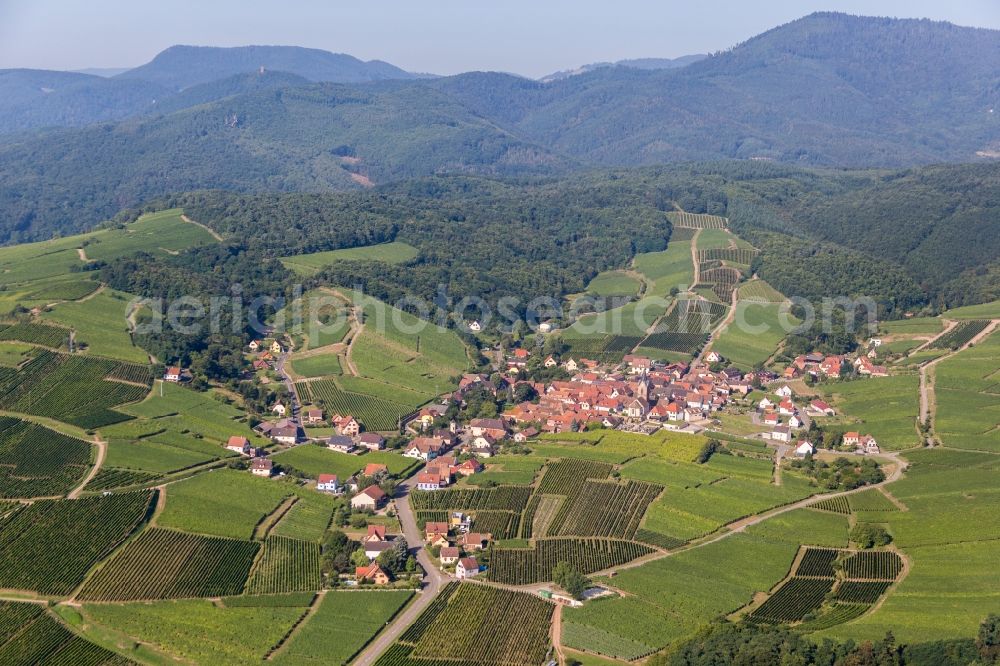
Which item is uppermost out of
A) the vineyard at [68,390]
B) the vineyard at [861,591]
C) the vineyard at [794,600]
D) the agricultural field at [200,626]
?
the vineyard at [68,390]

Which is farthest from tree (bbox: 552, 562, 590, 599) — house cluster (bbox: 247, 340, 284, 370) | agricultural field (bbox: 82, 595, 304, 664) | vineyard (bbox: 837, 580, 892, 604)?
house cluster (bbox: 247, 340, 284, 370)

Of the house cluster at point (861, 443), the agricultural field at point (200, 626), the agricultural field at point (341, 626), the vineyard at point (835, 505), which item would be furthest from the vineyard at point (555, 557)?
the house cluster at point (861, 443)

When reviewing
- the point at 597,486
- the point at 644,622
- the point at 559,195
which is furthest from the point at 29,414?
the point at 559,195

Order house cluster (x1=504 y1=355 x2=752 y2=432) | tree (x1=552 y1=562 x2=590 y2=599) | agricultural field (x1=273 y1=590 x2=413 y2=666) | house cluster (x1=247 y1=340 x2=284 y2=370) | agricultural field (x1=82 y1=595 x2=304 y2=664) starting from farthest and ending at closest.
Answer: house cluster (x1=247 y1=340 x2=284 y2=370)
house cluster (x1=504 y1=355 x2=752 y2=432)
tree (x1=552 y1=562 x2=590 y2=599)
agricultural field (x1=273 y1=590 x2=413 y2=666)
agricultural field (x1=82 y1=595 x2=304 y2=664)

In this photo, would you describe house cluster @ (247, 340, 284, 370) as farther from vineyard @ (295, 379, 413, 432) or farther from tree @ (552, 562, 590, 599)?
tree @ (552, 562, 590, 599)

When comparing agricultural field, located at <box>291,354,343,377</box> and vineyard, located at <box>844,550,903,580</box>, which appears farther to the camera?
agricultural field, located at <box>291,354,343,377</box>

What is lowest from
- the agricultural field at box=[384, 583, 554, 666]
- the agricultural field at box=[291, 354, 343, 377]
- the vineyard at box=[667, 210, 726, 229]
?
the agricultural field at box=[384, 583, 554, 666]

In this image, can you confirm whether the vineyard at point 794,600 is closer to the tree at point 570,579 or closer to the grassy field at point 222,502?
the tree at point 570,579
